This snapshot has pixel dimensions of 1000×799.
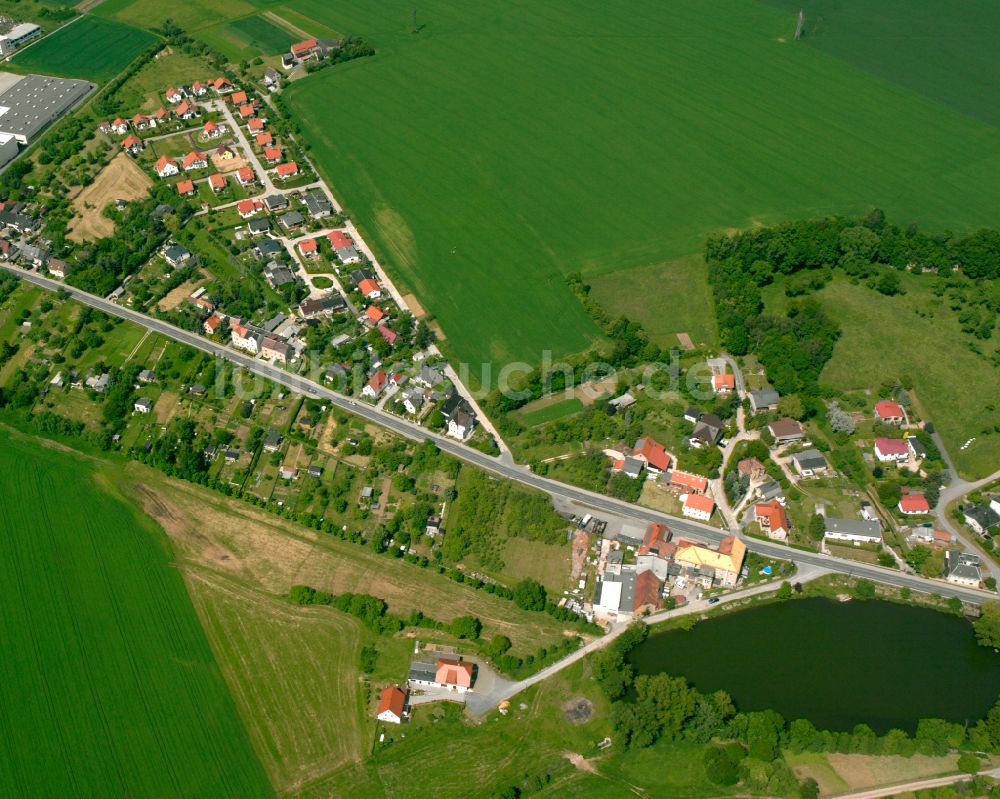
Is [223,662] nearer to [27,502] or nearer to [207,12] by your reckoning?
[27,502]

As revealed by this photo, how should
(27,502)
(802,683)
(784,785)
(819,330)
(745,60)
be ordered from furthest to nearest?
1. (745,60)
2. (819,330)
3. (27,502)
4. (802,683)
5. (784,785)

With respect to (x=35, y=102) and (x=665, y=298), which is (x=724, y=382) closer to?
(x=665, y=298)

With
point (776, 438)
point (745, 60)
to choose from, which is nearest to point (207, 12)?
point (745, 60)

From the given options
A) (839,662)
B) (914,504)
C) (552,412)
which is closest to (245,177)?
(552,412)

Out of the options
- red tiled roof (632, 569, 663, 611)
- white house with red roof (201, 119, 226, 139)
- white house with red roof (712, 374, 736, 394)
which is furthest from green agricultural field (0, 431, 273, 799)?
white house with red roof (201, 119, 226, 139)

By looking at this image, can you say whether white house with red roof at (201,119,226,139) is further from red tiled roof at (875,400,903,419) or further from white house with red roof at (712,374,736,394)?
red tiled roof at (875,400,903,419)

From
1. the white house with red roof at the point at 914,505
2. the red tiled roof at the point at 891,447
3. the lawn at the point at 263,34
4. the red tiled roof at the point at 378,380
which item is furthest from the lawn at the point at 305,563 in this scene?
the lawn at the point at 263,34
